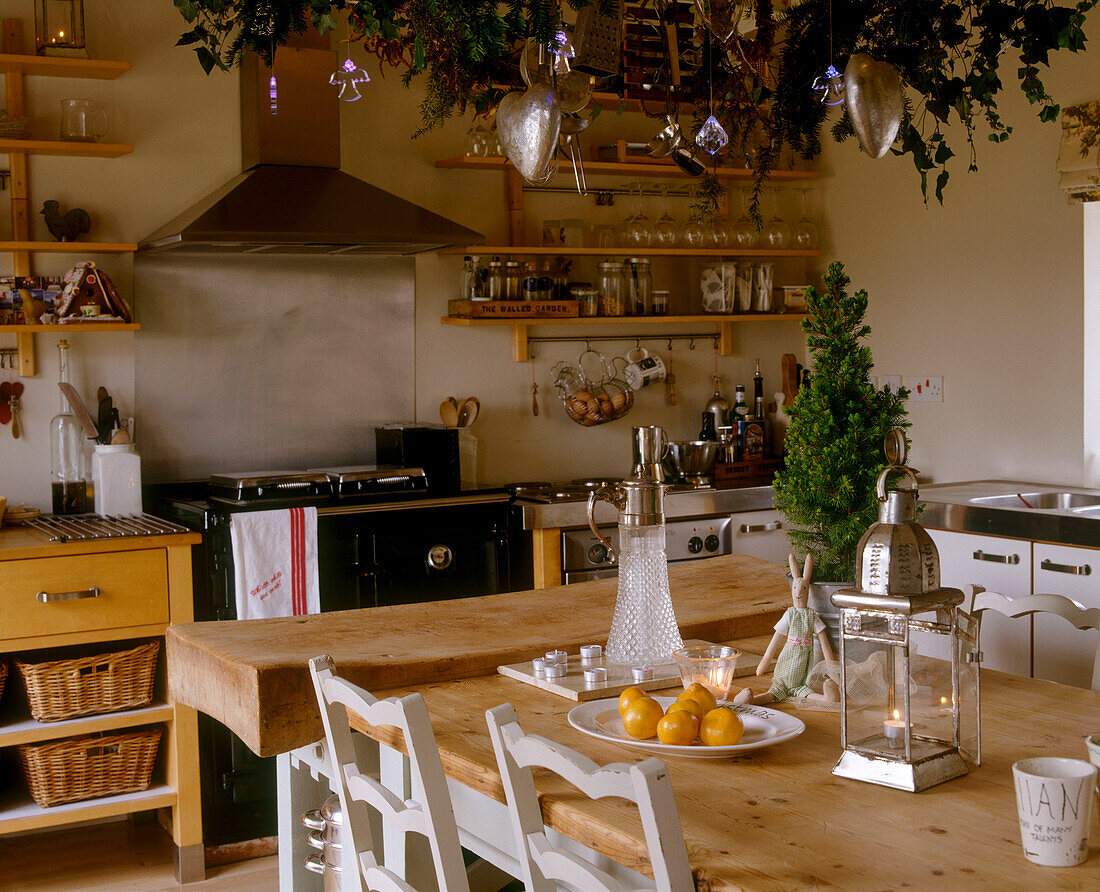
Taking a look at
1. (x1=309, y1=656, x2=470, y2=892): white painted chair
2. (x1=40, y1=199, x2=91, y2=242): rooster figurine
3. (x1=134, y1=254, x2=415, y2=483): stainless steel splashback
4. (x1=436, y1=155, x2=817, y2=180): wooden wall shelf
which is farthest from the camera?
(x1=436, y1=155, x2=817, y2=180): wooden wall shelf

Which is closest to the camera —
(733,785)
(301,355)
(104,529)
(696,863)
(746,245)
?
(696,863)

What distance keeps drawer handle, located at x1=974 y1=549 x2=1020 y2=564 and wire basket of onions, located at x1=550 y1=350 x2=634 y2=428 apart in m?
1.53

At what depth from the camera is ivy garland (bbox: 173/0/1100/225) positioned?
1.75 m

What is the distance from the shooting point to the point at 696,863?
123 centimetres

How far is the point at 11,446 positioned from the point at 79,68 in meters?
1.19

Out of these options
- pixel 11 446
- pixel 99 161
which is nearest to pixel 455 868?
pixel 11 446

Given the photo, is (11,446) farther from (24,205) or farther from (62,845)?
(62,845)

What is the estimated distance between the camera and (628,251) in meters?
4.50

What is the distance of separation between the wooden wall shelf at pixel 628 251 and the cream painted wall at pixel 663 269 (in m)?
0.15

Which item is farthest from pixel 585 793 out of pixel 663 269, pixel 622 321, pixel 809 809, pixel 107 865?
pixel 663 269

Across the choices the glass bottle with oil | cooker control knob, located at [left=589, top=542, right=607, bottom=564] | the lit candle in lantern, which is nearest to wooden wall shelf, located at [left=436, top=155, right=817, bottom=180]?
cooker control knob, located at [left=589, top=542, right=607, bottom=564]

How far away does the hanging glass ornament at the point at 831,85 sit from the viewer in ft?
6.44

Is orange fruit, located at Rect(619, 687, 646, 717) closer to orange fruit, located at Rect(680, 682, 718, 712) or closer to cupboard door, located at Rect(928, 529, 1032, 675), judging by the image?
orange fruit, located at Rect(680, 682, 718, 712)

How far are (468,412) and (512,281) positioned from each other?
508 mm
